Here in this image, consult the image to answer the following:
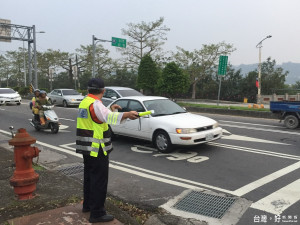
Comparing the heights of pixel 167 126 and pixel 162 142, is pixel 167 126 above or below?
above

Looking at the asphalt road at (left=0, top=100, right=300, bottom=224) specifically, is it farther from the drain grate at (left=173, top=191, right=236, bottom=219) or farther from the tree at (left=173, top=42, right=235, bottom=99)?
the tree at (left=173, top=42, right=235, bottom=99)

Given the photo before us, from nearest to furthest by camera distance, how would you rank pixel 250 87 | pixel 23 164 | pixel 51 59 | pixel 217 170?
pixel 23 164 < pixel 217 170 < pixel 250 87 < pixel 51 59

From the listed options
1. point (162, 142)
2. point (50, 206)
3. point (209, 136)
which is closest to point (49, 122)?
point (162, 142)

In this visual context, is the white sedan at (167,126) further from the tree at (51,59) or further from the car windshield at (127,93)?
the tree at (51,59)

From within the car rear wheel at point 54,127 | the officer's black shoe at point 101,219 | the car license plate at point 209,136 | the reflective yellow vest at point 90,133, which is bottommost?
the officer's black shoe at point 101,219

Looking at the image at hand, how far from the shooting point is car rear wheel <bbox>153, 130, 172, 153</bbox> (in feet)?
23.0

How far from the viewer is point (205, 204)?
4223 mm

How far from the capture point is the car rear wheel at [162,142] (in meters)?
7.01

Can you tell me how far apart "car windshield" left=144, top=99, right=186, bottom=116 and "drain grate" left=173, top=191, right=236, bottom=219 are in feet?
10.9

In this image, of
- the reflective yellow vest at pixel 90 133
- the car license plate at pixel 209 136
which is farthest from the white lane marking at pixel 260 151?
the reflective yellow vest at pixel 90 133

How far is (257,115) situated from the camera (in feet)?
50.6

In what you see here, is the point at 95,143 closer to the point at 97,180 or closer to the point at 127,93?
the point at 97,180

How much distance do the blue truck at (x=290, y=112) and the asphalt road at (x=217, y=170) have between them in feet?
5.57

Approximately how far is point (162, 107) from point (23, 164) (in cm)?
448
